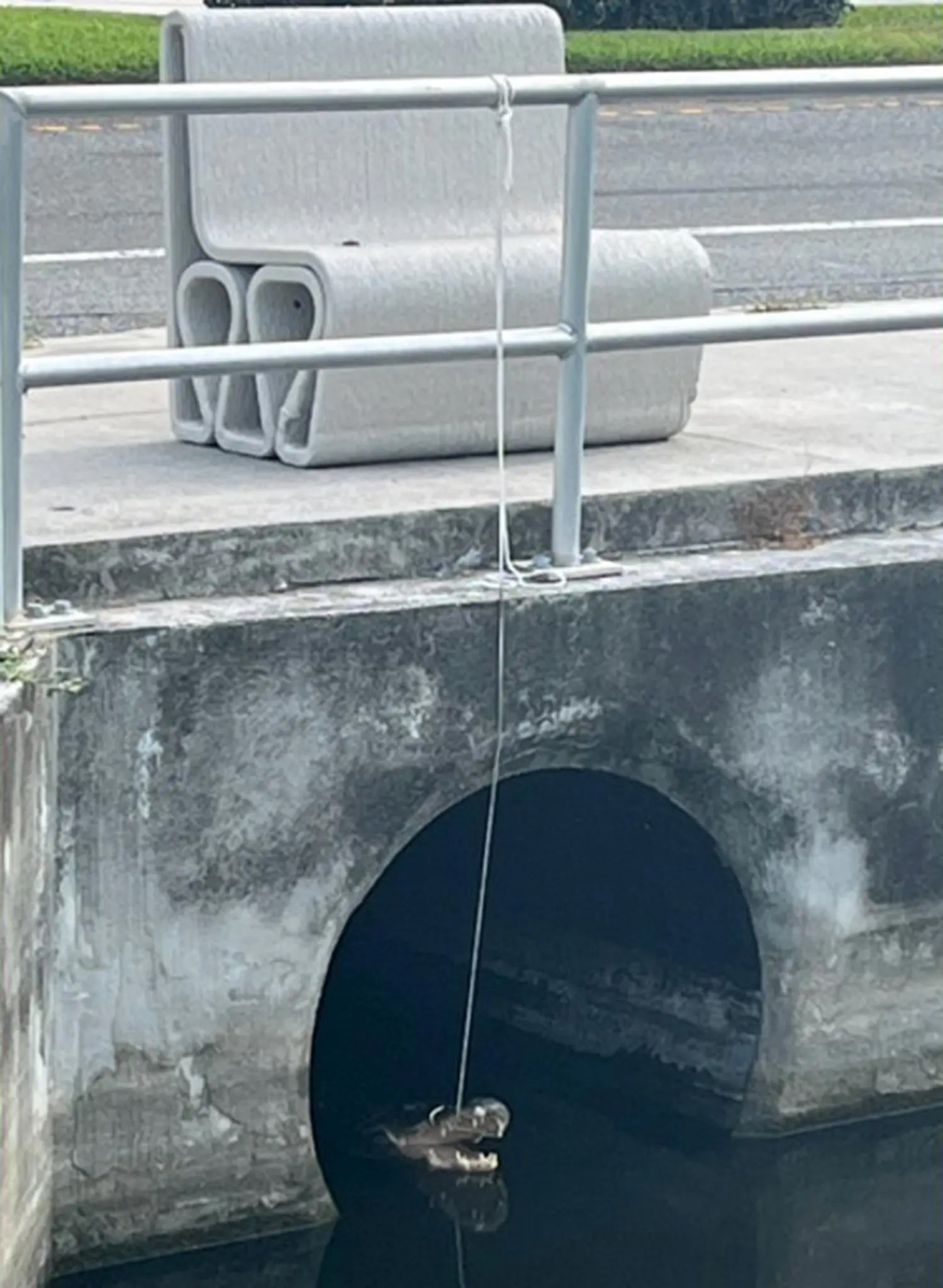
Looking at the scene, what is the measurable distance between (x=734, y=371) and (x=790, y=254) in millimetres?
4944

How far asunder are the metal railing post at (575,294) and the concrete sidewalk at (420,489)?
16cm

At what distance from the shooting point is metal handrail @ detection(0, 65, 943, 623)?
5004 mm

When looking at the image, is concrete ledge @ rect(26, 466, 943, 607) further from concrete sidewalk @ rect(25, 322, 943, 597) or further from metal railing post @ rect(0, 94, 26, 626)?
metal railing post @ rect(0, 94, 26, 626)

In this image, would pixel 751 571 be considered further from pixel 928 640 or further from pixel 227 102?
pixel 227 102

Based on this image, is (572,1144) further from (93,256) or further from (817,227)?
(817,227)

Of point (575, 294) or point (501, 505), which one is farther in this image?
point (501, 505)

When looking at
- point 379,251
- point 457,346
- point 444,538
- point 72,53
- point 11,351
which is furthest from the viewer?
A: point 72,53

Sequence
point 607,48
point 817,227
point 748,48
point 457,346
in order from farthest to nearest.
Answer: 1. point 748,48
2. point 607,48
3. point 817,227
4. point 457,346

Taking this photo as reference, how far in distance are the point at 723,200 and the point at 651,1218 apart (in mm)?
8989

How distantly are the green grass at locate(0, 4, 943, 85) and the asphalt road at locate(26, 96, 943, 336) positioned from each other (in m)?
1.01

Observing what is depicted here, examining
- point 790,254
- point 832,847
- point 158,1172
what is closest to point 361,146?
point 832,847

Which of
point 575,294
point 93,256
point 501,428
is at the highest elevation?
point 575,294

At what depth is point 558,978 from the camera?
7195 millimetres

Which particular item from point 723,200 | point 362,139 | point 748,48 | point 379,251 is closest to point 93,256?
point 723,200
